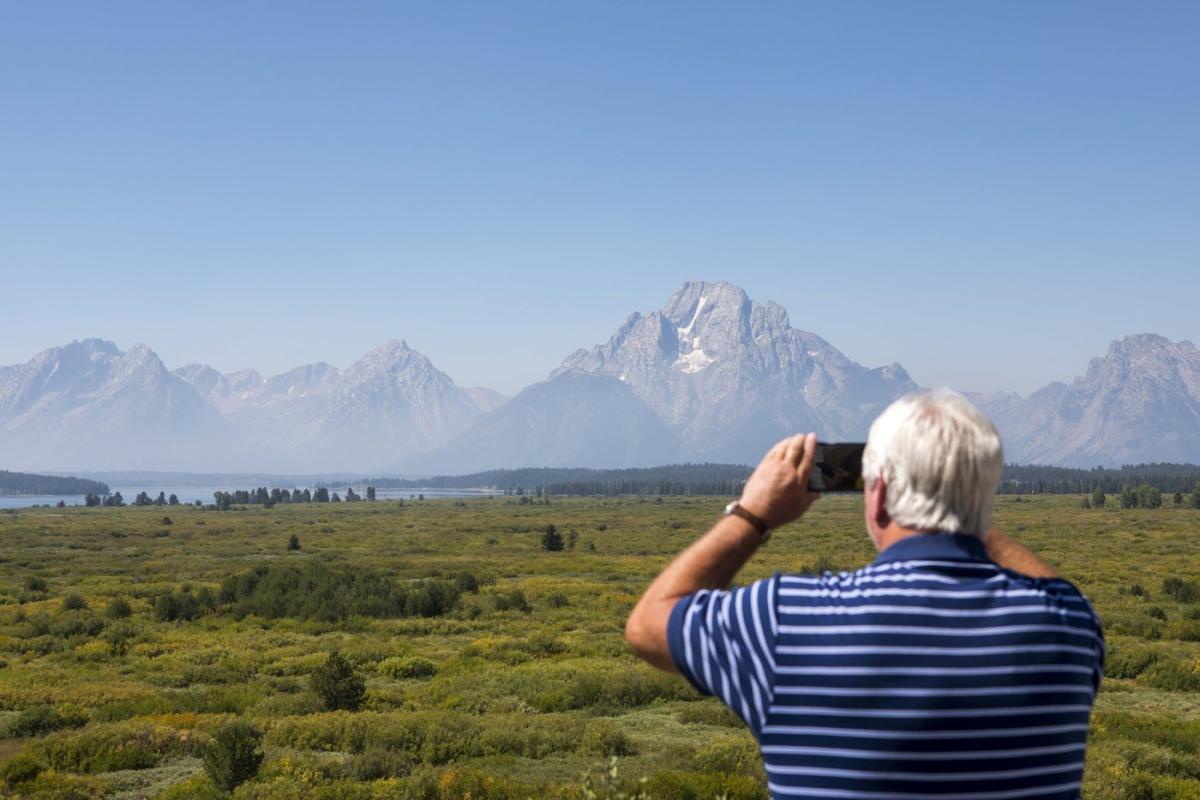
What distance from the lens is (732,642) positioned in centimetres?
240

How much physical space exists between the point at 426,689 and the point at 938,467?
19.7 metres

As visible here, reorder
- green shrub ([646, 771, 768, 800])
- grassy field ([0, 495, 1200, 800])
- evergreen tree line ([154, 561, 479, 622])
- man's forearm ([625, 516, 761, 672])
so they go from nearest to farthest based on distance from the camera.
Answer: man's forearm ([625, 516, 761, 672])
green shrub ([646, 771, 768, 800])
grassy field ([0, 495, 1200, 800])
evergreen tree line ([154, 561, 479, 622])

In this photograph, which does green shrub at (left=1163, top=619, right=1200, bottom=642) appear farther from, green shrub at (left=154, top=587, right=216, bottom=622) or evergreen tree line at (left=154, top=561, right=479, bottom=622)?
green shrub at (left=154, top=587, right=216, bottom=622)

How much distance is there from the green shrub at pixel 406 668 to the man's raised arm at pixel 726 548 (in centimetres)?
2216

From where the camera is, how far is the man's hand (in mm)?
2596

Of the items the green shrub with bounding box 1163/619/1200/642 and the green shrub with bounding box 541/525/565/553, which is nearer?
the green shrub with bounding box 1163/619/1200/642

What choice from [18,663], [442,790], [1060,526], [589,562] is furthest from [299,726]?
[1060,526]

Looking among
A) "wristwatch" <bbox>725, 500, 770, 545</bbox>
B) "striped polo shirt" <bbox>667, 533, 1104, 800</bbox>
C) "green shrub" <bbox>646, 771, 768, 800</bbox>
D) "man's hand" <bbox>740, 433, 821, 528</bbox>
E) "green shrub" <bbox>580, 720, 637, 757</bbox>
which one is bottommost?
"green shrub" <bbox>580, 720, 637, 757</bbox>

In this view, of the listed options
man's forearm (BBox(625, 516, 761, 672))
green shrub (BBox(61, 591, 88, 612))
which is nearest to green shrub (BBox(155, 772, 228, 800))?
man's forearm (BBox(625, 516, 761, 672))

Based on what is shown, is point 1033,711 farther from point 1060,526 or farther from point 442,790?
point 1060,526

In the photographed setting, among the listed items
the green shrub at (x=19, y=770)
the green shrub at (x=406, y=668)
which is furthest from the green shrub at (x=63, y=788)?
the green shrub at (x=406, y=668)

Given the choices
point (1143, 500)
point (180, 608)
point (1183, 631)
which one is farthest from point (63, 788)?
point (1143, 500)

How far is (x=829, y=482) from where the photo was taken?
8.86ft

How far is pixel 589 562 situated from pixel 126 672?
34411 millimetres
